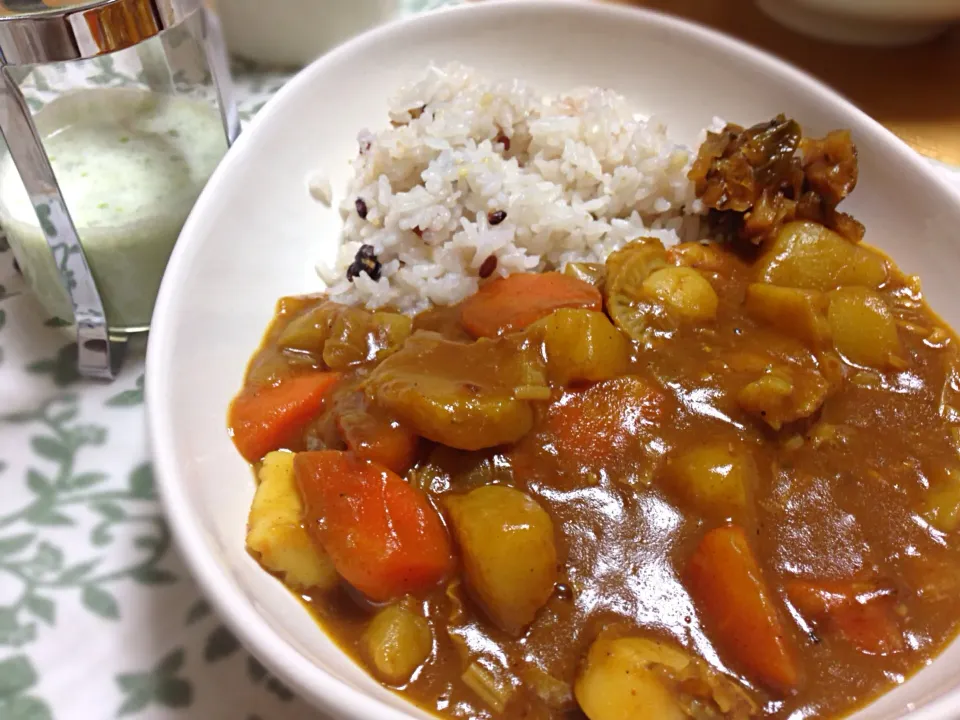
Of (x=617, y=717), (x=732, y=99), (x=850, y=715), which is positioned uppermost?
(x=732, y=99)

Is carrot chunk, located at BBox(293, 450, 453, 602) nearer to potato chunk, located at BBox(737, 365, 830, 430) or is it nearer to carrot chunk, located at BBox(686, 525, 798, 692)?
carrot chunk, located at BBox(686, 525, 798, 692)

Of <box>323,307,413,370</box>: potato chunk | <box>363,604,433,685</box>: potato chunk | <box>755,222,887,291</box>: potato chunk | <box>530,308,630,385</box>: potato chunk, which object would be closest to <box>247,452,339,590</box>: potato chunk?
<box>363,604,433,685</box>: potato chunk

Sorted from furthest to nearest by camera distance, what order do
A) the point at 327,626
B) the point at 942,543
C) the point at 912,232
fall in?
the point at 912,232 < the point at 942,543 < the point at 327,626

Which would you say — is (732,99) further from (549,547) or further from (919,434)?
(549,547)

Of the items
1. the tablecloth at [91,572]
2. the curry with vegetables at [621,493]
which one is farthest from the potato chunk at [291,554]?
the tablecloth at [91,572]

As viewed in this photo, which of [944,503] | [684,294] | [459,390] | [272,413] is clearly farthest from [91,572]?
[944,503]

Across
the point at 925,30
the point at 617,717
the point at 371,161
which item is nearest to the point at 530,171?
the point at 371,161

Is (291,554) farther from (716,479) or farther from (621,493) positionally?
(716,479)
